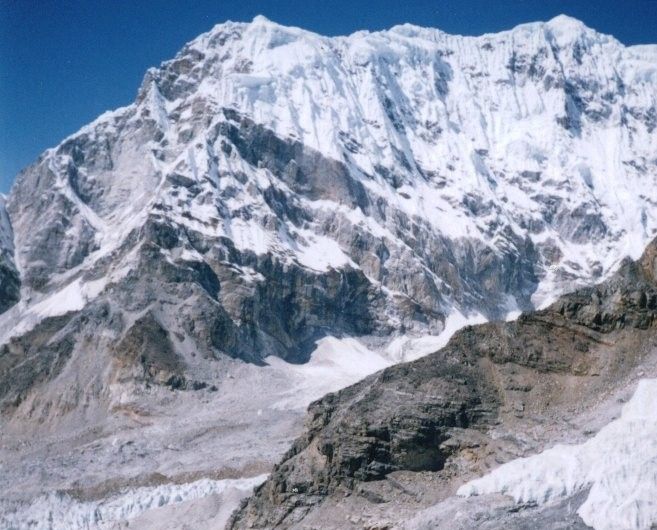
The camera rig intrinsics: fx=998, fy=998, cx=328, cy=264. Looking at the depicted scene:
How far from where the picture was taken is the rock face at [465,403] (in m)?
48.4

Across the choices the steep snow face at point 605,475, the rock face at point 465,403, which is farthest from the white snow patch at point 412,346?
the steep snow face at point 605,475

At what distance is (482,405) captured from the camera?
50.8 m

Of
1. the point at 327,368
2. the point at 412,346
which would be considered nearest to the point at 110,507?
the point at 327,368

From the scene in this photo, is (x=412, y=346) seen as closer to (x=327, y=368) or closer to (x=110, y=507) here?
(x=327, y=368)

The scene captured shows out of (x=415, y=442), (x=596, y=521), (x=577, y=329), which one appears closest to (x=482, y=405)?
(x=415, y=442)

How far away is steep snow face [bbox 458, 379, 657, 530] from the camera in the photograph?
123ft

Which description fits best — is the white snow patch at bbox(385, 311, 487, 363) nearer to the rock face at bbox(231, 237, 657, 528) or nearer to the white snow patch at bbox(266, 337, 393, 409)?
the white snow patch at bbox(266, 337, 393, 409)

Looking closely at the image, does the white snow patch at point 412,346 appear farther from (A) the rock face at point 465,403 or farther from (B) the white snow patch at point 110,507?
(A) the rock face at point 465,403

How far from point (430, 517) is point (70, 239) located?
16662 centimetres

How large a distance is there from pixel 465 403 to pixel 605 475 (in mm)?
11984

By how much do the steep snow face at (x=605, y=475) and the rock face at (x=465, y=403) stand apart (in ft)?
9.15

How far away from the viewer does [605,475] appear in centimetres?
3956

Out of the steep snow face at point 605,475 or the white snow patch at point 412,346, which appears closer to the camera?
the steep snow face at point 605,475

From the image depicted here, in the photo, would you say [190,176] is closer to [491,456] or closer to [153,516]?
[153,516]
